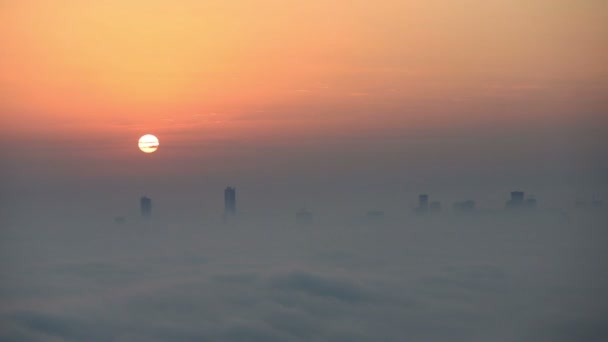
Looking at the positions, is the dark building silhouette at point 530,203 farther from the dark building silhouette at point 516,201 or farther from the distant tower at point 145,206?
the distant tower at point 145,206

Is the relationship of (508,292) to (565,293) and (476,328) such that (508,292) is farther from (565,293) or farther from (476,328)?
(476,328)

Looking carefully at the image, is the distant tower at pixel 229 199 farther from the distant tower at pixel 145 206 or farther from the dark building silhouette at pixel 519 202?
the dark building silhouette at pixel 519 202

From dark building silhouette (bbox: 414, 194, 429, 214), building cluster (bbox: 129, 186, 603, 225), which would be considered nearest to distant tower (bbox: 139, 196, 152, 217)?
building cluster (bbox: 129, 186, 603, 225)

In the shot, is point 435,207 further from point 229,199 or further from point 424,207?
point 229,199

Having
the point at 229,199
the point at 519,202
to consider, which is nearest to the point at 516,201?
the point at 519,202

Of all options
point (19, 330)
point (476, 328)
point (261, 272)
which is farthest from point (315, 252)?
point (19, 330)

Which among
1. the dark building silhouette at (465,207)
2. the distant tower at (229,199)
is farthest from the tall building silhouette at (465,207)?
the distant tower at (229,199)
